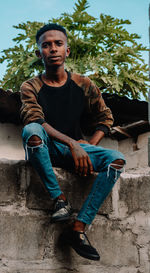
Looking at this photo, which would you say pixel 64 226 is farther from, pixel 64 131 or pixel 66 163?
pixel 64 131

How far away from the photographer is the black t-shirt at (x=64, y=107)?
266cm

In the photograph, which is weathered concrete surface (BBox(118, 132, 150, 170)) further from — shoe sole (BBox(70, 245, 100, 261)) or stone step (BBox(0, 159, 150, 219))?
shoe sole (BBox(70, 245, 100, 261))

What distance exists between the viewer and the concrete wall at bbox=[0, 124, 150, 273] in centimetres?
231

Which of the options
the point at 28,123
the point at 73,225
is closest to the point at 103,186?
the point at 73,225

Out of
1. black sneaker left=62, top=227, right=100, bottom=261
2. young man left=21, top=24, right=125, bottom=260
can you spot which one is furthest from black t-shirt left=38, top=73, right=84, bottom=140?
black sneaker left=62, top=227, right=100, bottom=261

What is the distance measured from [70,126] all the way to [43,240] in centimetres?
84

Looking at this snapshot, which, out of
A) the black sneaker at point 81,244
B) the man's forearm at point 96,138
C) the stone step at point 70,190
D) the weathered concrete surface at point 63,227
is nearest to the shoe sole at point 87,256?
the black sneaker at point 81,244

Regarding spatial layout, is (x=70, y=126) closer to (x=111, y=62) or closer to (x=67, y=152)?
(x=67, y=152)

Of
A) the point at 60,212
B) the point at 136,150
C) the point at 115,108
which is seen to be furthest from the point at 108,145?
the point at 60,212

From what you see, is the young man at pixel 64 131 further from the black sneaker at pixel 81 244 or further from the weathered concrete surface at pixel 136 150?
the weathered concrete surface at pixel 136 150

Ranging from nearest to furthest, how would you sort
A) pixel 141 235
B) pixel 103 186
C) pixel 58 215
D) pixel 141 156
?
pixel 58 215 < pixel 103 186 < pixel 141 235 < pixel 141 156

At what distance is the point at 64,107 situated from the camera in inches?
106

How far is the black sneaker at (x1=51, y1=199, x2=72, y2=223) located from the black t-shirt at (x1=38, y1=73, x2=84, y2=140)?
59cm

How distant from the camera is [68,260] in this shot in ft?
7.80
